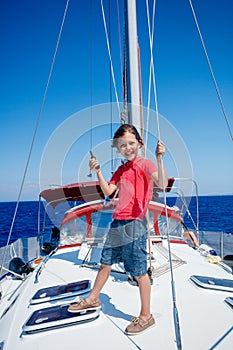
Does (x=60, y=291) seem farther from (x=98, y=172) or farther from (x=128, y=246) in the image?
(x=98, y=172)

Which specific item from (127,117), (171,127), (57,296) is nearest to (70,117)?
(127,117)

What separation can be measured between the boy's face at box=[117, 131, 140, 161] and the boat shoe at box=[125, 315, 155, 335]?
1190mm

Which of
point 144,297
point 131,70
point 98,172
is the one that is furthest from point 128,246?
point 131,70

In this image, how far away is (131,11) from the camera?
3.63m

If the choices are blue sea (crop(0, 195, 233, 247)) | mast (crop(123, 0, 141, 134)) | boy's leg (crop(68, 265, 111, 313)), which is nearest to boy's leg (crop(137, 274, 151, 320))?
boy's leg (crop(68, 265, 111, 313))

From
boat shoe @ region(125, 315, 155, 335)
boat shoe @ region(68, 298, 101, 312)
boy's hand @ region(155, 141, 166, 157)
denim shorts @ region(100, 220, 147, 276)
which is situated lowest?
boat shoe @ region(125, 315, 155, 335)

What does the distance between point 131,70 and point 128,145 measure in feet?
6.43

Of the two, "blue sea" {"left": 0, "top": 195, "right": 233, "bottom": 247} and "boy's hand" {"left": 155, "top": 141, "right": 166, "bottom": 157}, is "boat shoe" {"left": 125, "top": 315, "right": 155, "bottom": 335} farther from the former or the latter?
"blue sea" {"left": 0, "top": 195, "right": 233, "bottom": 247}

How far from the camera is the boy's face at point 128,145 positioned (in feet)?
6.63

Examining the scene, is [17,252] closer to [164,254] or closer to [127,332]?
[164,254]

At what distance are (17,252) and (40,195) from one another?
A: 1.95 metres

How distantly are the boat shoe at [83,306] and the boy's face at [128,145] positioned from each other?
3.84 feet

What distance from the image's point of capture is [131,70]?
355cm

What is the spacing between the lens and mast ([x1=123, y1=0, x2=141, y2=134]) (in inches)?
134
